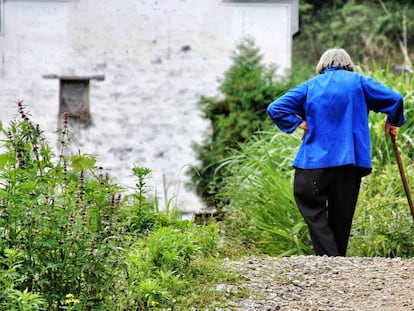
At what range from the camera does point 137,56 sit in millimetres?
14695

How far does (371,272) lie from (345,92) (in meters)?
1.62

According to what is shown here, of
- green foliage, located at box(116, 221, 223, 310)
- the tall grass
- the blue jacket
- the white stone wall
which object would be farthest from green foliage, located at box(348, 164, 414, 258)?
the white stone wall

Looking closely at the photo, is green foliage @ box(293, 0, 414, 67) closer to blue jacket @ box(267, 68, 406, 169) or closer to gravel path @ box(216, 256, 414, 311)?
blue jacket @ box(267, 68, 406, 169)

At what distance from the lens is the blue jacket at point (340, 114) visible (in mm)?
6734

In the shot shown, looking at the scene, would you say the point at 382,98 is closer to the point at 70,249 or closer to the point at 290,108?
the point at 290,108

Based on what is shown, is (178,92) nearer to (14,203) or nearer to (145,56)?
(145,56)

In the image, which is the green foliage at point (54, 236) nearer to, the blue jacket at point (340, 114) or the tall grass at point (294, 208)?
the blue jacket at point (340, 114)

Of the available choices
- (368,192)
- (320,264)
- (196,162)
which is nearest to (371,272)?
(320,264)

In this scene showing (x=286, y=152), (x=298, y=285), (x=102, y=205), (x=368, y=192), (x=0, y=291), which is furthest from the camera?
(x=286, y=152)

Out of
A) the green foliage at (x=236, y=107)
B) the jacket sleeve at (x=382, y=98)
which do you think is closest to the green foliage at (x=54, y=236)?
the jacket sleeve at (x=382, y=98)

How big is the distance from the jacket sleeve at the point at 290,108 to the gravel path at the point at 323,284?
137 cm

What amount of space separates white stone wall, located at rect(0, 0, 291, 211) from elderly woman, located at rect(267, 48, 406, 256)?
25.4ft

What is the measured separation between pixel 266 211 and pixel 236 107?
17.0 feet

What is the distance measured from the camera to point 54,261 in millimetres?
4293
